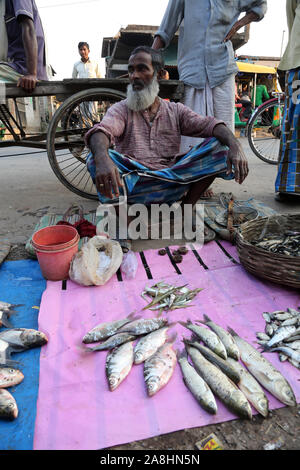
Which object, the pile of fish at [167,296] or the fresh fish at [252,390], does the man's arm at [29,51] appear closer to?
the pile of fish at [167,296]

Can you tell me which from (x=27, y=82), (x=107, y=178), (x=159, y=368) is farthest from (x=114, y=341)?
(x=27, y=82)

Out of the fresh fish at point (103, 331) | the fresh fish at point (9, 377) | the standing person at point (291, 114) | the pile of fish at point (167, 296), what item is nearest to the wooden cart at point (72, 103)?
the standing person at point (291, 114)

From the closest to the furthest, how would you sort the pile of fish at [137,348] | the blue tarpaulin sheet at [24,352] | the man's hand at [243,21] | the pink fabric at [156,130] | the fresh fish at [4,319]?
the blue tarpaulin sheet at [24,352], the pile of fish at [137,348], the fresh fish at [4,319], the pink fabric at [156,130], the man's hand at [243,21]

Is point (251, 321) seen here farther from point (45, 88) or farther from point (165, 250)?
point (45, 88)

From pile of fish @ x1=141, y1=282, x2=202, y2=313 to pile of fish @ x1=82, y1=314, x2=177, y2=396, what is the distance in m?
0.17

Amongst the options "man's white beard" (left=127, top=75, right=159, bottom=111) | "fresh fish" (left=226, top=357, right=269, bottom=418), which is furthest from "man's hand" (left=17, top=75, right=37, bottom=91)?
"fresh fish" (left=226, top=357, right=269, bottom=418)

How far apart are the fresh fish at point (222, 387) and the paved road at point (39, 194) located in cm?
210

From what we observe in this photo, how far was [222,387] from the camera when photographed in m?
1.40

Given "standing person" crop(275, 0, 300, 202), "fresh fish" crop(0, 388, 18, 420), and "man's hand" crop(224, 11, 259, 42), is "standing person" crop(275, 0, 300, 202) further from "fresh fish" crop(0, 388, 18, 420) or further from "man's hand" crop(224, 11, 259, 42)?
"fresh fish" crop(0, 388, 18, 420)

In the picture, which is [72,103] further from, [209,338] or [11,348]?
[209,338]

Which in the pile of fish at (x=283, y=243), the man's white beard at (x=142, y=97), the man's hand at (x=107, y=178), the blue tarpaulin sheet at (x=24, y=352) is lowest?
the blue tarpaulin sheet at (x=24, y=352)

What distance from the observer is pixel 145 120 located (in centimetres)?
294

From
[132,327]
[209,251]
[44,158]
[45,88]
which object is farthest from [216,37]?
[44,158]

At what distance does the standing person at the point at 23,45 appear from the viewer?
10.4 feet
